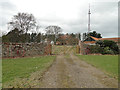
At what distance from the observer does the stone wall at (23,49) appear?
30.8 ft

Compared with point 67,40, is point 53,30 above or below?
above

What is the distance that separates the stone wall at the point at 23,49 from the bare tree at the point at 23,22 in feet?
24.8

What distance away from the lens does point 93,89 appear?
8.52 feet

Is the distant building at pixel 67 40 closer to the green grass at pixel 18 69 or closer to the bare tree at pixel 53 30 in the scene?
the bare tree at pixel 53 30

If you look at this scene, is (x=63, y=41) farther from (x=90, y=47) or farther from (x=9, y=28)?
(x=9, y=28)

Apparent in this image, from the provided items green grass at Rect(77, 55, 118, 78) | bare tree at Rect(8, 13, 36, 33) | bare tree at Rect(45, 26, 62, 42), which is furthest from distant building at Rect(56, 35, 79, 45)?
green grass at Rect(77, 55, 118, 78)

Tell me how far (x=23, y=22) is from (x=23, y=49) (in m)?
9.72

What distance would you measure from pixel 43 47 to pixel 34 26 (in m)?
8.29

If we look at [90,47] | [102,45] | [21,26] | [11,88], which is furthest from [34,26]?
[11,88]

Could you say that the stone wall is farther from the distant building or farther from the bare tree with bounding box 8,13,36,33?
the distant building

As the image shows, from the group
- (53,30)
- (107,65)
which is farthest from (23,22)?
(107,65)

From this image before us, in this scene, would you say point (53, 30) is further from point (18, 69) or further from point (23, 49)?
point (18, 69)

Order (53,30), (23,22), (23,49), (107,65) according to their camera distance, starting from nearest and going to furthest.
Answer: (107,65)
(23,49)
(23,22)
(53,30)

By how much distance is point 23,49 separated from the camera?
10.7 meters
